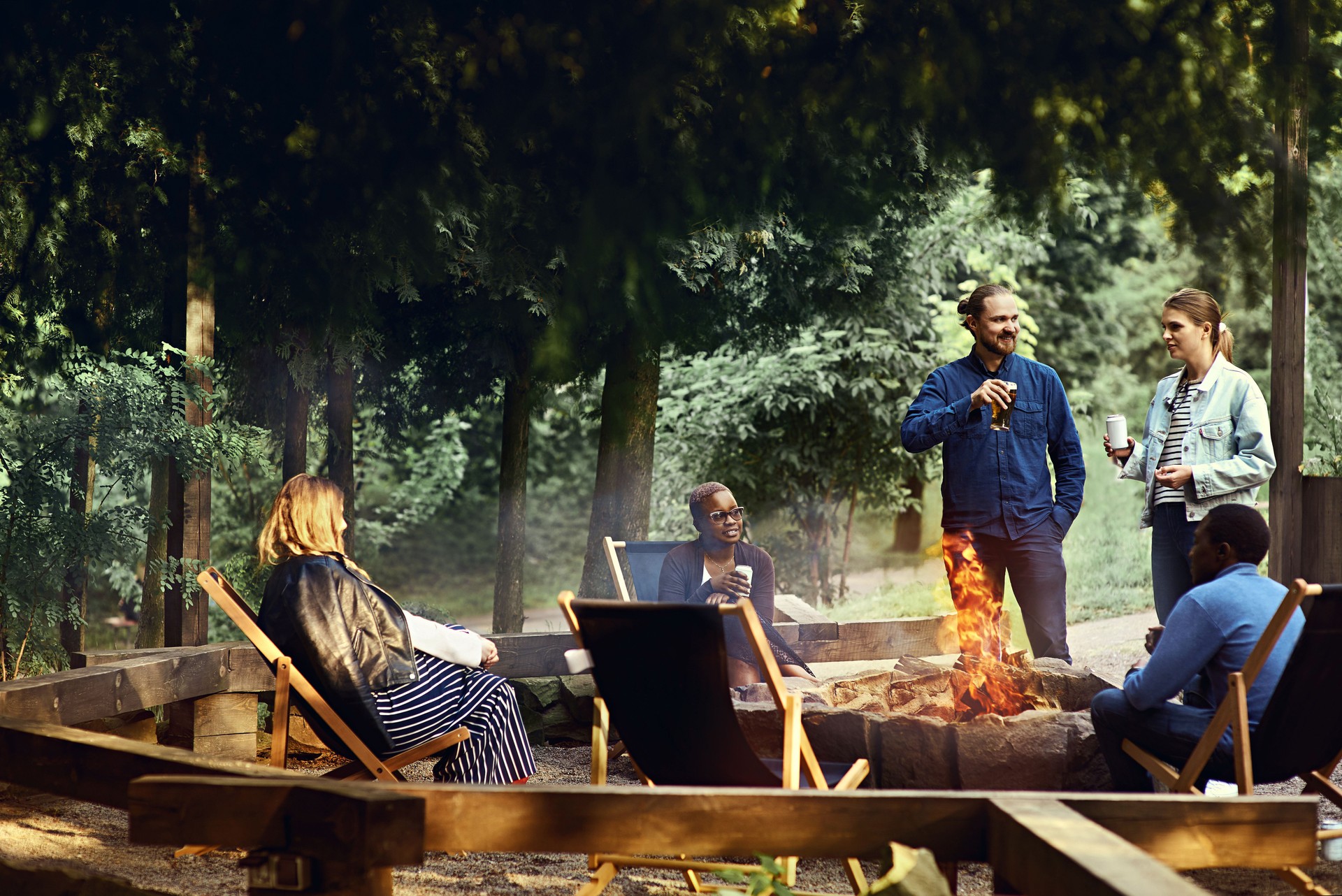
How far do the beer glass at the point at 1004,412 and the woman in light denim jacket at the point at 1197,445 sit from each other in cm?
43

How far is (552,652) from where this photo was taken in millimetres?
5980

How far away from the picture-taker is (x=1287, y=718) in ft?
11.0

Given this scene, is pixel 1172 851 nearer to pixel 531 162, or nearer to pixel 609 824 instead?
pixel 609 824

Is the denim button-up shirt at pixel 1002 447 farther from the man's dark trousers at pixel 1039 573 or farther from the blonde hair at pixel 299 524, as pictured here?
the blonde hair at pixel 299 524

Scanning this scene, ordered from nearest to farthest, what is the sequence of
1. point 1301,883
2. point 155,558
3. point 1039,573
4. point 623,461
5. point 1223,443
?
point 1301,883
point 1223,443
point 1039,573
point 155,558
point 623,461

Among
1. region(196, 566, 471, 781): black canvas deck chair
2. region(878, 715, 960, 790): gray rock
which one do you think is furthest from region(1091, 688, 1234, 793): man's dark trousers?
region(196, 566, 471, 781): black canvas deck chair

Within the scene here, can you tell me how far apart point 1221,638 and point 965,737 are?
0.84 metres

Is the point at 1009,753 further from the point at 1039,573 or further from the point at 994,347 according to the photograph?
the point at 994,347

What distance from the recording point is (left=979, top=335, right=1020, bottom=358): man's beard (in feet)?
16.1

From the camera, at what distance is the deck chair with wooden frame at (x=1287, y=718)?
10.5 feet

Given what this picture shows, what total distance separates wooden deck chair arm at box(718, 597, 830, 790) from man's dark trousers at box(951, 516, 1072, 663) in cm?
184

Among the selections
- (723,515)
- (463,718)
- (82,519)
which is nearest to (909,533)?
(723,515)

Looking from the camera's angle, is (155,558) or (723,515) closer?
(723,515)

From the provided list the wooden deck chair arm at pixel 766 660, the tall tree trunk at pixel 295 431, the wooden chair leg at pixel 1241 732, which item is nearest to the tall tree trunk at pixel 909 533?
the tall tree trunk at pixel 295 431
